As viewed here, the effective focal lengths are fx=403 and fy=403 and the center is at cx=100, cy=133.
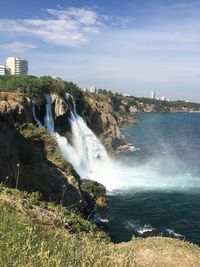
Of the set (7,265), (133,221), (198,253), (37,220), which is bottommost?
(133,221)

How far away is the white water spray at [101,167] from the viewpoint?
5728 cm

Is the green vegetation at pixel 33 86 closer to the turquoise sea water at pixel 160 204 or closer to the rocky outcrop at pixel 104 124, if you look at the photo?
the turquoise sea water at pixel 160 204

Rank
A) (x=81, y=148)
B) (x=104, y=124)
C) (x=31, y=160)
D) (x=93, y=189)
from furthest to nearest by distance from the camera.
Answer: (x=104, y=124)
(x=81, y=148)
(x=93, y=189)
(x=31, y=160)

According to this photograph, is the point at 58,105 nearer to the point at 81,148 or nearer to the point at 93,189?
the point at 81,148

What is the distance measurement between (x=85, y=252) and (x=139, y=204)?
40.9 m

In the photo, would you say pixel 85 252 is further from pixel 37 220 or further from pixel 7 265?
pixel 37 220

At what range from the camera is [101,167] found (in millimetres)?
69250

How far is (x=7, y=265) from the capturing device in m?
5.95

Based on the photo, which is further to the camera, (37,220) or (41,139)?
(41,139)

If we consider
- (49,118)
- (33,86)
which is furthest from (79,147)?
(33,86)

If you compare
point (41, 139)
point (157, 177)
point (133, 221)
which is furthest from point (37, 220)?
point (157, 177)

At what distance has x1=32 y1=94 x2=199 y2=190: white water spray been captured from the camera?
5728cm

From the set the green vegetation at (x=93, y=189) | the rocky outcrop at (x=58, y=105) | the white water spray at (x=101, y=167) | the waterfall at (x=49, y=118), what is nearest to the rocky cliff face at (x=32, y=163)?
the green vegetation at (x=93, y=189)

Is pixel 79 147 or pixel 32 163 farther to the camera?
pixel 79 147
